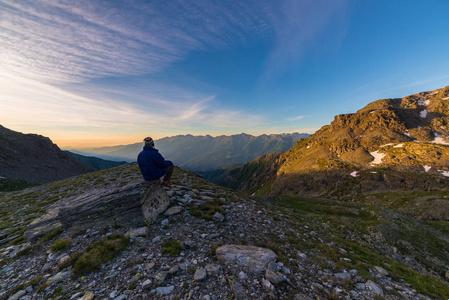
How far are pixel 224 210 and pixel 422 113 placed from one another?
833 ft

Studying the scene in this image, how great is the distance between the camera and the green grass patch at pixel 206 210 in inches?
598

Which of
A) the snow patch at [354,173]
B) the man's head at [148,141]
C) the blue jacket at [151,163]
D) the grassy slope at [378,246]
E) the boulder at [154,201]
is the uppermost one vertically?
the man's head at [148,141]

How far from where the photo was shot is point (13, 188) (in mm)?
61000

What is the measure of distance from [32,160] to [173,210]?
167912 millimetres

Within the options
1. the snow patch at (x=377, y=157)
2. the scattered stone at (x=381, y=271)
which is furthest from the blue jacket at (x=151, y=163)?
the snow patch at (x=377, y=157)

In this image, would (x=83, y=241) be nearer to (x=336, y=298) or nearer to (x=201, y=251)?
(x=201, y=251)

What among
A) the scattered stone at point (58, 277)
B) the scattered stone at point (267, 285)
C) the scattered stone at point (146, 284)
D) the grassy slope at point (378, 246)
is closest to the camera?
the scattered stone at point (267, 285)

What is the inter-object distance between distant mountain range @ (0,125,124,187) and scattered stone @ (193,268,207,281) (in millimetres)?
122090

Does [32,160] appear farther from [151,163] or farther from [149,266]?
[149,266]

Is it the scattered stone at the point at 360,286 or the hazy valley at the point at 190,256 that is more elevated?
the hazy valley at the point at 190,256

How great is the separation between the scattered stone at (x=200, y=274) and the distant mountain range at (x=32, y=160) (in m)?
122

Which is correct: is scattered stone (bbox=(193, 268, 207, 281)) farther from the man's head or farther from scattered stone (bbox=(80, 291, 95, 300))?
the man's head

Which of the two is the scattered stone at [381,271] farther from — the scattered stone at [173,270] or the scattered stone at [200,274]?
the scattered stone at [173,270]

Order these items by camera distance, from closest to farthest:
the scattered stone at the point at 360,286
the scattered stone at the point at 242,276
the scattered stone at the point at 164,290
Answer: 1. the scattered stone at the point at 164,290
2. the scattered stone at the point at 242,276
3. the scattered stone at the point at 360,286
